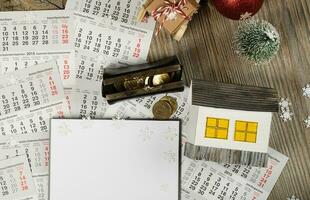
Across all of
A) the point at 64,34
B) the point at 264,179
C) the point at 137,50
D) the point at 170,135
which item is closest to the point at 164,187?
the point at 170,135

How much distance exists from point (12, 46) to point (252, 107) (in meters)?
0.65

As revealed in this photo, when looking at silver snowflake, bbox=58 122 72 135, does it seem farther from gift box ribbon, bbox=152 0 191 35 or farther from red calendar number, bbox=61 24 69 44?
gift box ribbon, bbox=152 0 191 35

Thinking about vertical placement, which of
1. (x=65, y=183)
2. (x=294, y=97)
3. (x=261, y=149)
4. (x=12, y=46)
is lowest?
(x=65, y=183)

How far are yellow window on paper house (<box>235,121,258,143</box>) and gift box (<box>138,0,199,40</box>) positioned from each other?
0.29 m

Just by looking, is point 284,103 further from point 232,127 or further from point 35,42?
point 35,42

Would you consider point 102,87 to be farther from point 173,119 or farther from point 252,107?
point 252,107

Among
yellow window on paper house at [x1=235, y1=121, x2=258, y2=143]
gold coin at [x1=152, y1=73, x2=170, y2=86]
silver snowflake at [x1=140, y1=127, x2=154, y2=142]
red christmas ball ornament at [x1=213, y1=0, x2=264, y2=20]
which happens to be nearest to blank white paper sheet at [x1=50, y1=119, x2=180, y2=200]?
silver snowflake at [x1=140, y1=127, x2=154, y2=142]

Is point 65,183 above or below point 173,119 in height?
Result: below

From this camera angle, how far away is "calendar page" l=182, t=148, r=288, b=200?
1296mm

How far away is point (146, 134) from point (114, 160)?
0.11m

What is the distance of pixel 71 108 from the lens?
1301 mm

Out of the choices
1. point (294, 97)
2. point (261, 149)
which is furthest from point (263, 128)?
point (294, 97)

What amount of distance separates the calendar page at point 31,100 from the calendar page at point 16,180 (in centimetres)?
8

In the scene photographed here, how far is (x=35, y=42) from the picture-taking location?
4.24 feet
